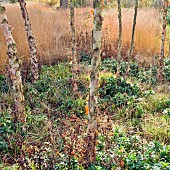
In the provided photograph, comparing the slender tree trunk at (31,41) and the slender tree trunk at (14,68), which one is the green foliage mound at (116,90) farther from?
the slender tree trunk at (14,68)

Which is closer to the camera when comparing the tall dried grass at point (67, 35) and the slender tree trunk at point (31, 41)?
the slender tree trunk at point (31, 41)

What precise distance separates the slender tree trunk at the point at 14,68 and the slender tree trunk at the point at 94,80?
1.46m

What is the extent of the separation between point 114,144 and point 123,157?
37 centimetres

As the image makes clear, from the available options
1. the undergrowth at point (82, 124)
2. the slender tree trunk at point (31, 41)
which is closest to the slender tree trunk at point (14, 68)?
the undergrowth at point (82, 124)

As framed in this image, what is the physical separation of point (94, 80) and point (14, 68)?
1.51 meters

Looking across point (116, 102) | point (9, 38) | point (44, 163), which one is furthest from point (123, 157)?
point (9, 38)

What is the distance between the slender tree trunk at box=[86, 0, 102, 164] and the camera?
2199 millimetres

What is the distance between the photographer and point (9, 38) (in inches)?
133

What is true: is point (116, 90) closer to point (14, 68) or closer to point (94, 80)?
point (14, 68)

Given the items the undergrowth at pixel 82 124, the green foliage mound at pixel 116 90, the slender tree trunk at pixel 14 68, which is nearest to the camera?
the undergrowth at pixel 82 124

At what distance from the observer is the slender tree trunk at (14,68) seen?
330cm

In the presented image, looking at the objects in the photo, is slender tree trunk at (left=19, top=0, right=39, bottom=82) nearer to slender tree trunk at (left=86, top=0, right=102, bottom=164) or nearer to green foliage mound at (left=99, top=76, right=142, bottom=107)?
green foliage mound at (left=99, top=76, right=142, bottom=107)

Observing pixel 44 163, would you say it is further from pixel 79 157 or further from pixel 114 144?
pixel 114 144

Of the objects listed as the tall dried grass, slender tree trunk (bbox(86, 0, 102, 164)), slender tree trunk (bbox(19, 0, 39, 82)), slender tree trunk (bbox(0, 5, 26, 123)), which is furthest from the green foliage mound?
slender tree trunk (bbox(86, 0, 102, 164))
